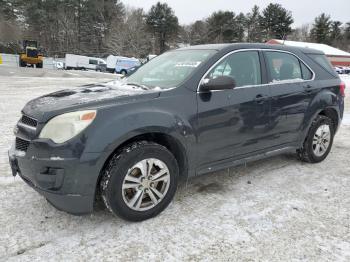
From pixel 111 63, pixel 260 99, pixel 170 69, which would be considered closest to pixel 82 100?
pixel 170 69

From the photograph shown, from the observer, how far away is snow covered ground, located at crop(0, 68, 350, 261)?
260 cm

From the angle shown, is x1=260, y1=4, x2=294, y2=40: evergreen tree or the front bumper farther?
x1=260, y1=4, x2=294, y2=40: evergreen tree

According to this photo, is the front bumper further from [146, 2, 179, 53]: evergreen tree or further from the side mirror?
[146, 2, 179, 53]: evergreen tree

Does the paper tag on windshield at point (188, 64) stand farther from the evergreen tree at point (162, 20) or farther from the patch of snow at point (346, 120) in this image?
the evergreen tree at point (162, 20)

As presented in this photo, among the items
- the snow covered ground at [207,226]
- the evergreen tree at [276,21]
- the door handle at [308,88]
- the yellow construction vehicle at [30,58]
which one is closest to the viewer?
the snow covered ground at [207,226]

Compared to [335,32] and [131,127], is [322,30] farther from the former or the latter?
[131,127]

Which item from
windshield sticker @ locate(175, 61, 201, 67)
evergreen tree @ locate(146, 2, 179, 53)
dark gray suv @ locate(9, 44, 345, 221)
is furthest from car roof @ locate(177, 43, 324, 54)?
evergreen tree @ locate(146, 2, 179, 53)

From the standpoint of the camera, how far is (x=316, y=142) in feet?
15.4

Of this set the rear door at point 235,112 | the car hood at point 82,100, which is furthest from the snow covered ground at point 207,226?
the car hood at point 82,100

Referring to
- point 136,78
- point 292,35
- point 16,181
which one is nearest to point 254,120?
point 136,78

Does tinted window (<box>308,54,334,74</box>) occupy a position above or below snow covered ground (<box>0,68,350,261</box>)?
above

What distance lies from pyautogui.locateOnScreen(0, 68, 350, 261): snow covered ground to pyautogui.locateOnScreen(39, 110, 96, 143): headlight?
2.82 ft

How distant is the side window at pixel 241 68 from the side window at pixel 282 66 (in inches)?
9.1

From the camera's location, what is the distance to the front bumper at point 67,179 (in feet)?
8.56
